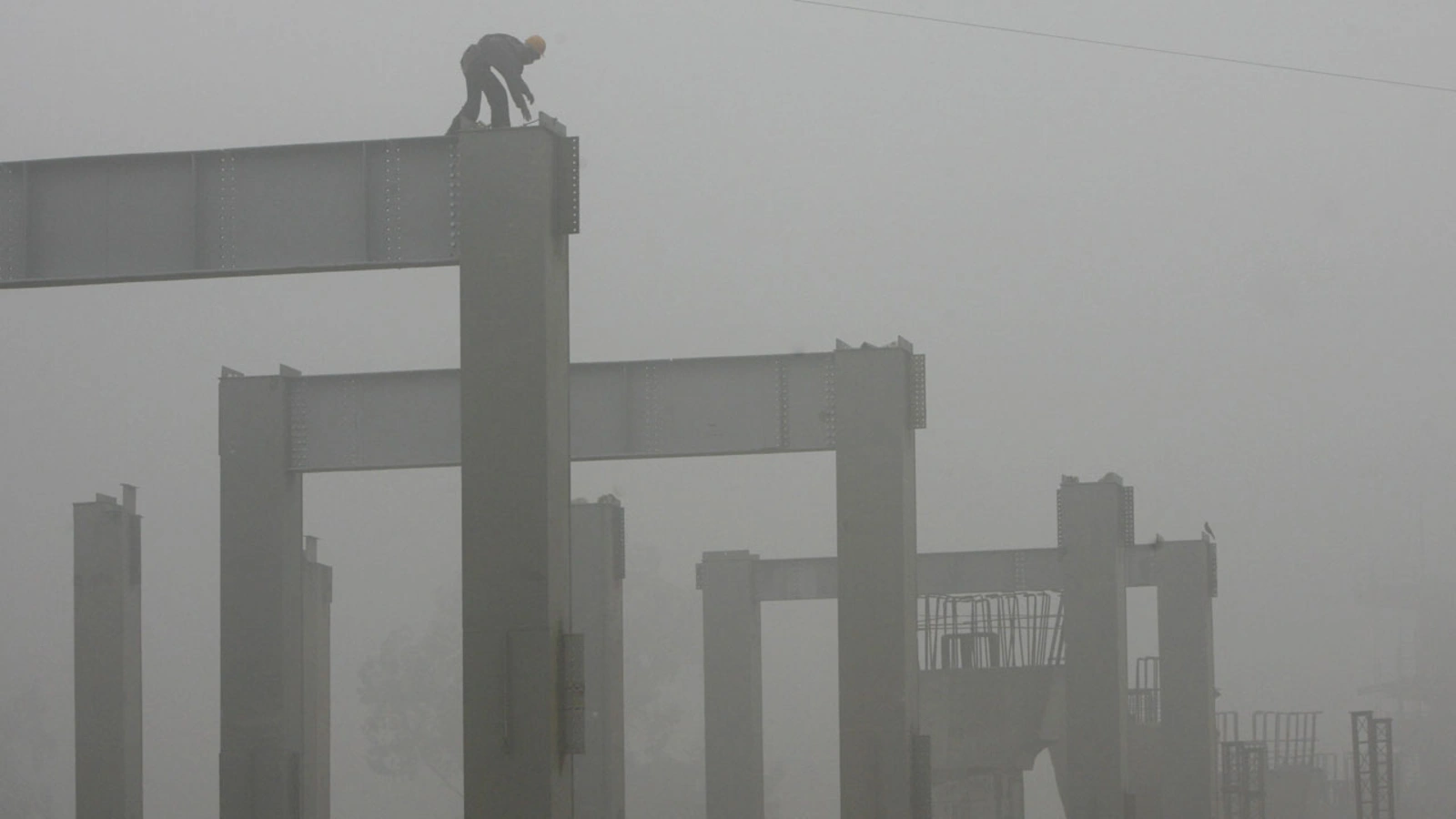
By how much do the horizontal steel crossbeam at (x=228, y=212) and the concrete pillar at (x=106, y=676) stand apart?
8307 millimetres

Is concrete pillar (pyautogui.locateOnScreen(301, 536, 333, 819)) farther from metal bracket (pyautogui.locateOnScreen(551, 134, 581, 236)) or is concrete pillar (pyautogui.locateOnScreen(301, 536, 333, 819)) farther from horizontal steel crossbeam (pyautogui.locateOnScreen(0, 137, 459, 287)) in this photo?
metal bracket (pyautogui.locateOnScreen(551, 134, 581, 236))

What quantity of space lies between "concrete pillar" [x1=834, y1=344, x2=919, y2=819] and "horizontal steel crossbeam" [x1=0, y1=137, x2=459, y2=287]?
7053mm

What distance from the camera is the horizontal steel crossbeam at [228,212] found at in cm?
1419

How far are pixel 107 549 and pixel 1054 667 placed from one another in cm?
1558

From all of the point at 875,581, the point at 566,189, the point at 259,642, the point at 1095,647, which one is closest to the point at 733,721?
the point at 1095,647

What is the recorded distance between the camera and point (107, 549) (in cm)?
2286

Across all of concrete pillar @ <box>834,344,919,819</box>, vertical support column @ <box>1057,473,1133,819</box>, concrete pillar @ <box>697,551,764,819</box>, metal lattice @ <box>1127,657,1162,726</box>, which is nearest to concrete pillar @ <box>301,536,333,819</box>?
concrete pillar @ <box>697,551,764,819</box>

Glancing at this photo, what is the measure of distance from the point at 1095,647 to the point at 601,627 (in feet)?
22.4

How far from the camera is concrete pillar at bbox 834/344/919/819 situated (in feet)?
63.6

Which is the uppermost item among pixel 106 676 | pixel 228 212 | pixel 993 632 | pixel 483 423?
pixel 228 212

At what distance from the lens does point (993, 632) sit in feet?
106

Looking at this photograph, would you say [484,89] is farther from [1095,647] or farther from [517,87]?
[1095,647]

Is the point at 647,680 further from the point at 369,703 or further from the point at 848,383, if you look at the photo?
the point at 848,383

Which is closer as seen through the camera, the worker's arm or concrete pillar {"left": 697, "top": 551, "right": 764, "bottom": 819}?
the worker's arm
